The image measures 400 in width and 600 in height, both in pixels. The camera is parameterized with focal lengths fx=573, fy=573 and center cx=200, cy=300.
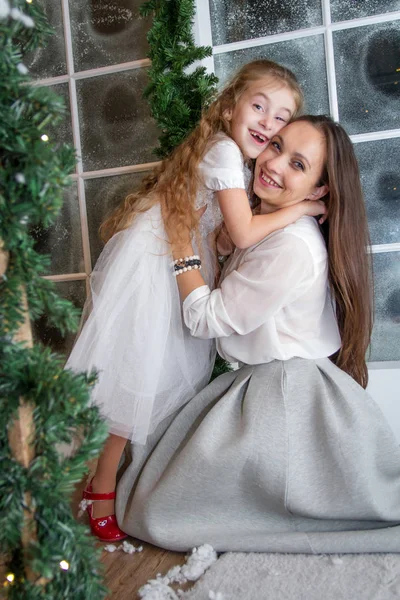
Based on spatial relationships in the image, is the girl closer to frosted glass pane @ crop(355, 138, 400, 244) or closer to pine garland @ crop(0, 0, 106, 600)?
frosted glass pane @ crop(355, 138, 400, 244)

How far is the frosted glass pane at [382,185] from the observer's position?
2.12 m

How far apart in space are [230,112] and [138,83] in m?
0.68

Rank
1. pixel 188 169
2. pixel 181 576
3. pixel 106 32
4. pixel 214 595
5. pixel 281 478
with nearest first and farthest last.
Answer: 1. pixel 214 595
2. pixel 181 576
3. pixel 281 478
4. pixel 188 169
5. pixel 106 32

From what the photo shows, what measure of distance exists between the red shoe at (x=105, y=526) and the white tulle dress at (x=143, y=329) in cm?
21

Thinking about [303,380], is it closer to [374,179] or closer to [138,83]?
[374,179]

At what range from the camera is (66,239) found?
252 centimetres

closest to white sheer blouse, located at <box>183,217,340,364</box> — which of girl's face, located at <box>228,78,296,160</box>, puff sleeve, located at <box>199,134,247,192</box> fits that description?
puff sleeve, located at <box>199,134,247,192</box>

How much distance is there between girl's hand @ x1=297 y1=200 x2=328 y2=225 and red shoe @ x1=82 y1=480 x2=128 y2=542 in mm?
1012

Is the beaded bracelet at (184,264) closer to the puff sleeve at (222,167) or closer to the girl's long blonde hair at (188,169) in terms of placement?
the girl's long blonde hair at (188,169)

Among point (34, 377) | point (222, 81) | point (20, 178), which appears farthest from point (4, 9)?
point (222, 81)

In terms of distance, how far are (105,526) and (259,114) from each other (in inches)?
51.7

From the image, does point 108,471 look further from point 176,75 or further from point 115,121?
point 115,121

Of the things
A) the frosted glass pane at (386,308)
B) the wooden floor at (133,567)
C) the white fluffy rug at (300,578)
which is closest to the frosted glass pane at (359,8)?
the frosted glass pane at (386,308)

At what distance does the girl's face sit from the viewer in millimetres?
1779
